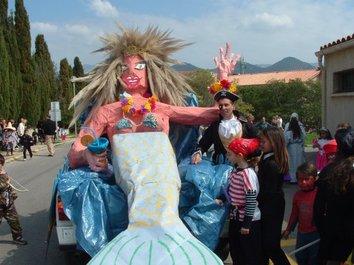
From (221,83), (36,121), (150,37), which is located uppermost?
(150,37)

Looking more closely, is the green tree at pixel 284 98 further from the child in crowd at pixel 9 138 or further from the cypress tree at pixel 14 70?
the child in crowd at pixel 9 138

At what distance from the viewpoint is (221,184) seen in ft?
15.8

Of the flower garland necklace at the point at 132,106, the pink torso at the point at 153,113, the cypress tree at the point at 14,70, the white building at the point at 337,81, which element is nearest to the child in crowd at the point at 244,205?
the pink torso at the point at 153,113

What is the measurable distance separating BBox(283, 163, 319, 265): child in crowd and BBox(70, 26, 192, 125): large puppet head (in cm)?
221

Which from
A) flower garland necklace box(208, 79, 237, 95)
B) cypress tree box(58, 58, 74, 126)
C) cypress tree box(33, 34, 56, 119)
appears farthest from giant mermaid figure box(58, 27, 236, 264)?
cypress tree box(58, 58, 74, 126)

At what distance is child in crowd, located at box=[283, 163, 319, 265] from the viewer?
4.68 meters

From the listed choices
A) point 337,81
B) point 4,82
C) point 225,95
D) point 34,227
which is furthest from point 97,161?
point 4,82

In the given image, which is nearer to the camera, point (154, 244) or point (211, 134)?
point (154, 244)

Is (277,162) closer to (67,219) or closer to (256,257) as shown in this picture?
(256,257)

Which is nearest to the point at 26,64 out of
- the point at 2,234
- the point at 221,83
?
the point at 2,234

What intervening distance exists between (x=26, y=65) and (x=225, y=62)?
1096 inches

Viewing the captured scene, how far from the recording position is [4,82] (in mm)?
26594

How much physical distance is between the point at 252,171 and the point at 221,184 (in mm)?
602

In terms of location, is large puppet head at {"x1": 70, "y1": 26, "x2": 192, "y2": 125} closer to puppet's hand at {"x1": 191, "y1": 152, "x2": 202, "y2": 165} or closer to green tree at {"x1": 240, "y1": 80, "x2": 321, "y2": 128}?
puppet's hand at {"x1": 191, "y1": 152, "x2": 202, "y2": 165}
